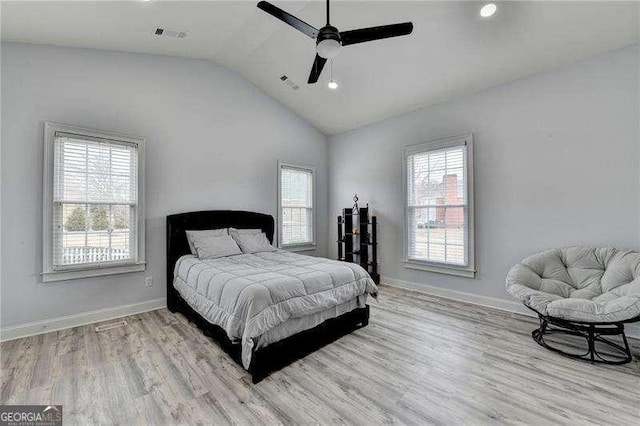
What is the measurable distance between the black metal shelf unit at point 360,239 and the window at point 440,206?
628 millimetres

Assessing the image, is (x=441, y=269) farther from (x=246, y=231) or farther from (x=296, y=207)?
(x=246, y=231)

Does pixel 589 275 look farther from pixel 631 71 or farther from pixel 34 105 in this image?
pixel 34 105

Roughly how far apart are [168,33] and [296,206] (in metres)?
3.35

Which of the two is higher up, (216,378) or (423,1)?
(423,1)

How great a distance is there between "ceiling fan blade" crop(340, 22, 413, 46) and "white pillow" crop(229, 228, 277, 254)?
298 centimetres

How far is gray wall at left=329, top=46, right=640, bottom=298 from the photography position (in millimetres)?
2992

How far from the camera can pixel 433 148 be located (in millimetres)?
4445

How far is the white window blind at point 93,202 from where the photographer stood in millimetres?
3242

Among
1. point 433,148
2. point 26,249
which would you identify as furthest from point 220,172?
point 433,148

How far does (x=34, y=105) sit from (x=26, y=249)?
63.0 inches

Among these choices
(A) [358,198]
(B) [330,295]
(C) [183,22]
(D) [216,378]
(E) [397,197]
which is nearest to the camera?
(D) [216,378]

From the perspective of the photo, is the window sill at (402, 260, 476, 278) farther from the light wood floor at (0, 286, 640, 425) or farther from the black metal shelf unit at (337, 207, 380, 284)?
the light wood floor at (0, 286, 640, 425)

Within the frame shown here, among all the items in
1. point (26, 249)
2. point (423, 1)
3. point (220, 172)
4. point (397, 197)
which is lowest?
point (26, 249)
